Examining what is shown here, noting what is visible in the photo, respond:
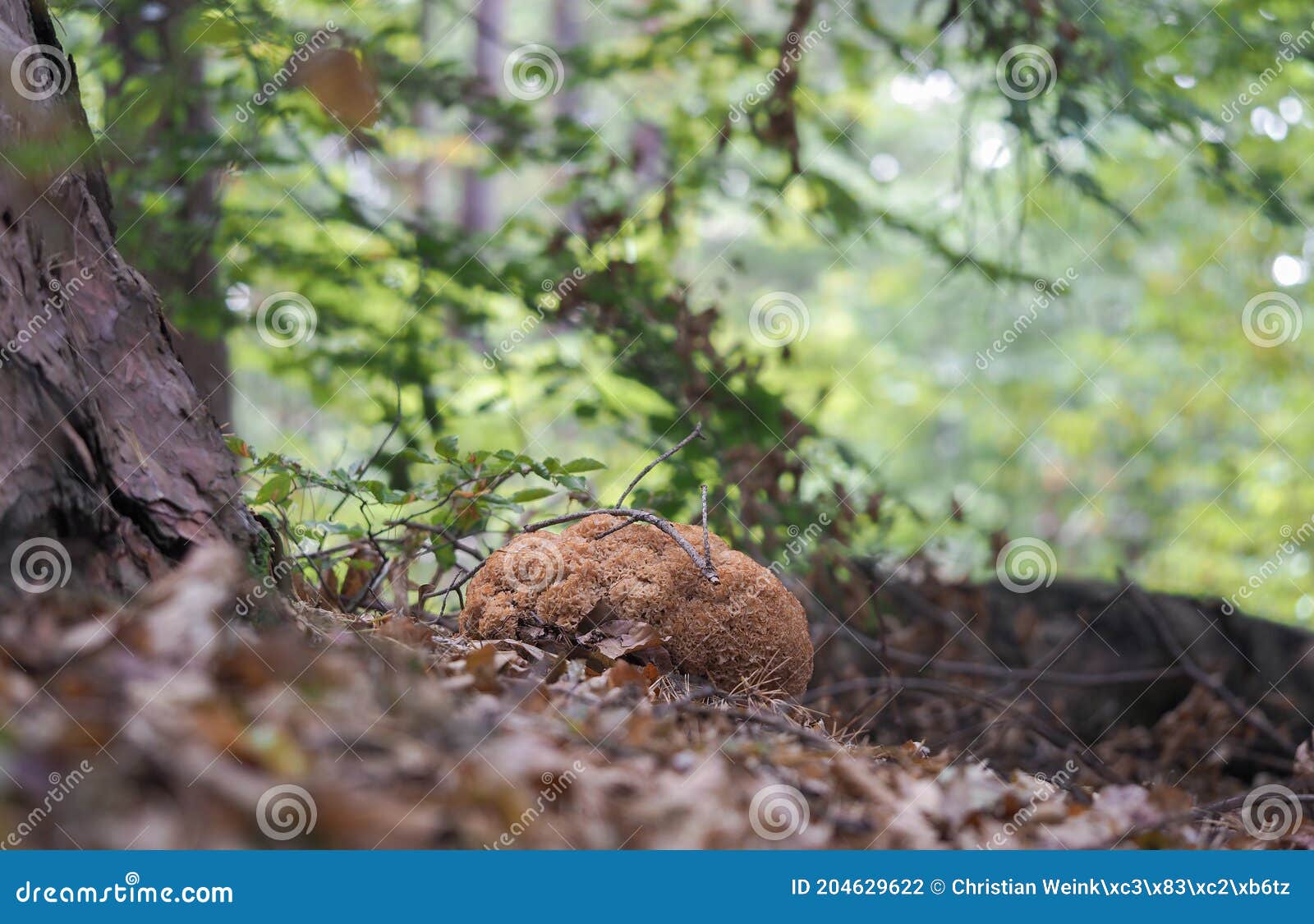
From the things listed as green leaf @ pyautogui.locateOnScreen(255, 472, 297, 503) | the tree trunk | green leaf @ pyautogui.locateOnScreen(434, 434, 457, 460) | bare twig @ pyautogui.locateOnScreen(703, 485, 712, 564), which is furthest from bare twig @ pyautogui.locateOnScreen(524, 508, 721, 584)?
the tree trunk

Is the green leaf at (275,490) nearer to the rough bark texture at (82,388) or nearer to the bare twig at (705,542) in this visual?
the rough bark texture at (82,388)

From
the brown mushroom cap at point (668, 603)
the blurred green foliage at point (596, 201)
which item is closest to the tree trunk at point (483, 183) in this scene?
the blurred green foliage at point (596, 201)

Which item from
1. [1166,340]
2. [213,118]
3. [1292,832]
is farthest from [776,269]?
[1292,832]

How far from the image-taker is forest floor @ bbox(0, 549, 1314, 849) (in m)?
1.20

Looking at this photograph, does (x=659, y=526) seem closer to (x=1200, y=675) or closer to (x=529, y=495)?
(x=529, y=495)

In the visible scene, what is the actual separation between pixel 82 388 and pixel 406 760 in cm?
108

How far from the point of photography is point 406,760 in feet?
4.39

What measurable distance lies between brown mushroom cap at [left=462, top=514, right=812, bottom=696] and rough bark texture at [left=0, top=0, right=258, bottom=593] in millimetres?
570

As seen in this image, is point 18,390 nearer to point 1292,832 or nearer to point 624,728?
point 624,728

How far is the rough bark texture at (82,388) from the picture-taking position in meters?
1.81

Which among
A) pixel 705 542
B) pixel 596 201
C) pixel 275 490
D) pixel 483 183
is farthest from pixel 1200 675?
pixel 483 183

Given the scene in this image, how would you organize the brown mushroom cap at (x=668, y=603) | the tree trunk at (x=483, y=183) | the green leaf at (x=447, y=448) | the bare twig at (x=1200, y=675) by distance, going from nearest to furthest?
the brown mushroom cap at (x=668, y=603) < the green leaf at (x=447, y=448) < the bare twig at (x=1200, y=675) < the tree trunk at (x=483, y=183)

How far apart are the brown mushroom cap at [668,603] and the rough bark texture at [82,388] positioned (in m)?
0.57

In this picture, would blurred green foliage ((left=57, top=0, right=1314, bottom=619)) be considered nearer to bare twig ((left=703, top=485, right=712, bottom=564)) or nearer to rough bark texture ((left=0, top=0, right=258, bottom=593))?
rough bark texture ((left=0, top=0, right=258, bottom=593))
